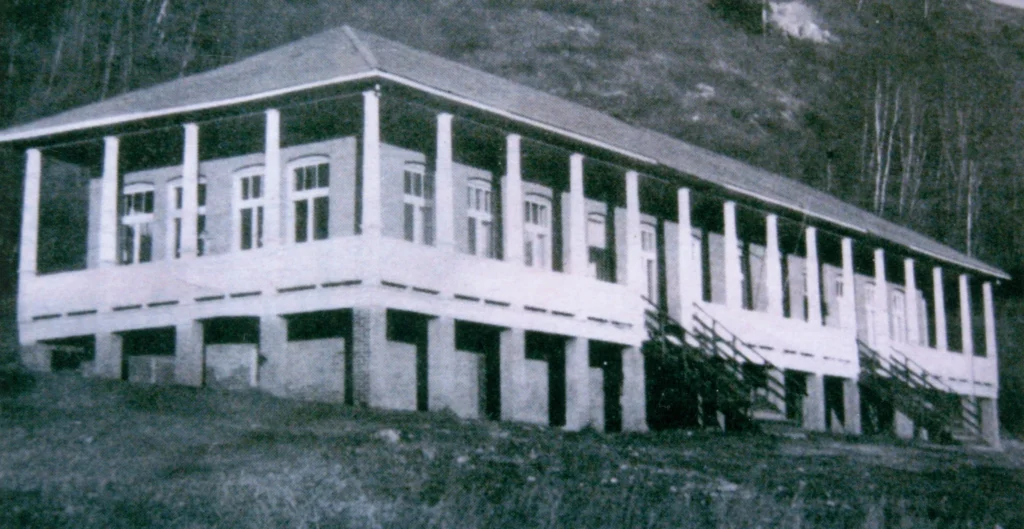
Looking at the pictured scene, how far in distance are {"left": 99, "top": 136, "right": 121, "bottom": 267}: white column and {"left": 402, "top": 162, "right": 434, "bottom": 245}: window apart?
5155mm

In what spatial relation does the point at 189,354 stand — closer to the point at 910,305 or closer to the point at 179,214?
the point at 179,214

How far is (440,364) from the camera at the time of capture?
2228cm

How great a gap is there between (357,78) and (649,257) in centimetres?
1132

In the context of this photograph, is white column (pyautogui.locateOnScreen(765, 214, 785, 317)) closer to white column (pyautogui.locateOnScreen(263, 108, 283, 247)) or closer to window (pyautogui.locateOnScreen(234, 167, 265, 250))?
window (pyautogui.locateOnScreen(234, 167, 265, 250))

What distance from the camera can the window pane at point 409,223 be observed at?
2430 centimetres

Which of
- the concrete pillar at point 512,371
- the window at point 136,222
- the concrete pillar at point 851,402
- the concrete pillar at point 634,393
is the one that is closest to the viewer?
the concrete pillar at point 512,371

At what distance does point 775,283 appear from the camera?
31797 millimetres

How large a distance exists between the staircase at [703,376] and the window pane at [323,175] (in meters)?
7.39

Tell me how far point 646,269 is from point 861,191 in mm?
47578

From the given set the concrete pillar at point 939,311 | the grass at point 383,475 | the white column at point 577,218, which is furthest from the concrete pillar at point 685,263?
the concrete pillar at point 939,311

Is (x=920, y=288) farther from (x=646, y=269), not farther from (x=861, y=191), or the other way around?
(x=861, y=191)

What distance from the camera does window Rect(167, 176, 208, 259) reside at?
25.4 metres

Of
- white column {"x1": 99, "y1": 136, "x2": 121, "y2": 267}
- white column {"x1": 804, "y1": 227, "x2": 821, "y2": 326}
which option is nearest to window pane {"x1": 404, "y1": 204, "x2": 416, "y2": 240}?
white column {"x1": 99, "y1": 136, "x2": 121, "y2": 267}

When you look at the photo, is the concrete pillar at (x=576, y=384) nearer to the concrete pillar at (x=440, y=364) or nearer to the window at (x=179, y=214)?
the concrete pillar at (x=440, y=364)
